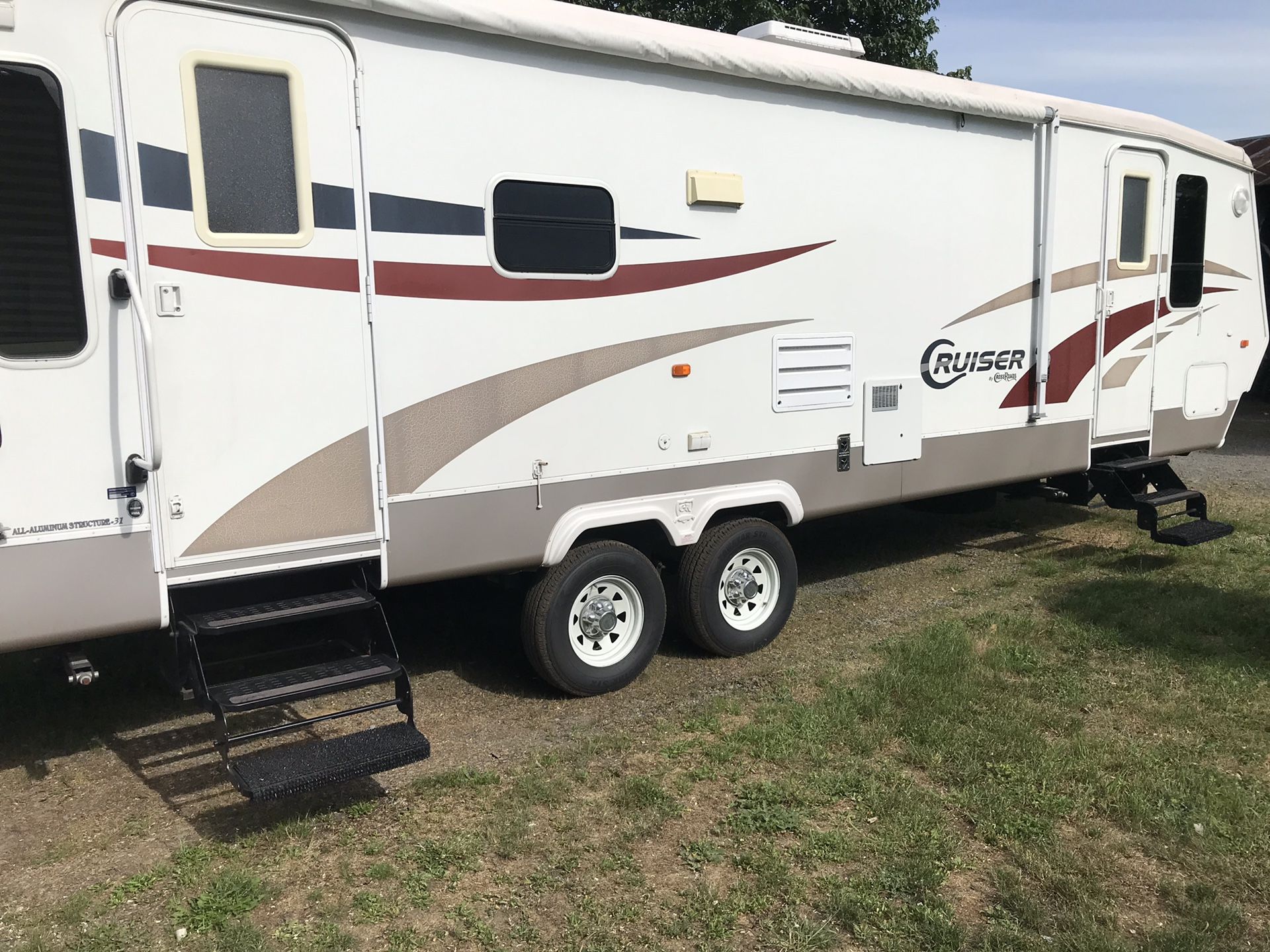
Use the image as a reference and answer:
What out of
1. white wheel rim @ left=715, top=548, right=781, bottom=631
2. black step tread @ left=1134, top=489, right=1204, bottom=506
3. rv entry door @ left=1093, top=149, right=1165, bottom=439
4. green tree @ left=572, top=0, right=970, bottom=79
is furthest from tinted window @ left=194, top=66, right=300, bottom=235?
green tree @ left=572, top=0, right=970, bottom=79

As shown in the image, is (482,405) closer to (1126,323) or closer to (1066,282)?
(1066,282)

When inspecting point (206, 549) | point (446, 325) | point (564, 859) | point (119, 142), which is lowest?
point (564, 859)

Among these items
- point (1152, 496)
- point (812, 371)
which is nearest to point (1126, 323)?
point (1152, 496)

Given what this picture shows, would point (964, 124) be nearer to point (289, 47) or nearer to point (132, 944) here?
point (289, 47)

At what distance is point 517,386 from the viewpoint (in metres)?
4.64

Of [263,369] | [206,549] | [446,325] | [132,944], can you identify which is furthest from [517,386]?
[132,944]

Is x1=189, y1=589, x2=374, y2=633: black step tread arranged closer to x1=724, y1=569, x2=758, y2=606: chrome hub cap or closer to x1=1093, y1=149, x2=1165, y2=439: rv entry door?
x1=724, y1=569, x2=758, y2=606: chrome hub cap

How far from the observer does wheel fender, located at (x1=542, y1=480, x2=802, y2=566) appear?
486cm

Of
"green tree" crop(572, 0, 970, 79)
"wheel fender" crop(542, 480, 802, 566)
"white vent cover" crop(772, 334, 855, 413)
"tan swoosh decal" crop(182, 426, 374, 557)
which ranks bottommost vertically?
"wheel fender" crop(542, 480, 802, 566)

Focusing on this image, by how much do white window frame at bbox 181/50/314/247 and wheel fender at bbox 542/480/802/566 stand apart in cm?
177

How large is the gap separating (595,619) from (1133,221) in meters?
5.02

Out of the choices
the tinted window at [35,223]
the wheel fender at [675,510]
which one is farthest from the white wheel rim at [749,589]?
the tinted window at [35,223]

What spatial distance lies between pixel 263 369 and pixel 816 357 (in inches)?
118

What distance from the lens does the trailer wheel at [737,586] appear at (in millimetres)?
5422
